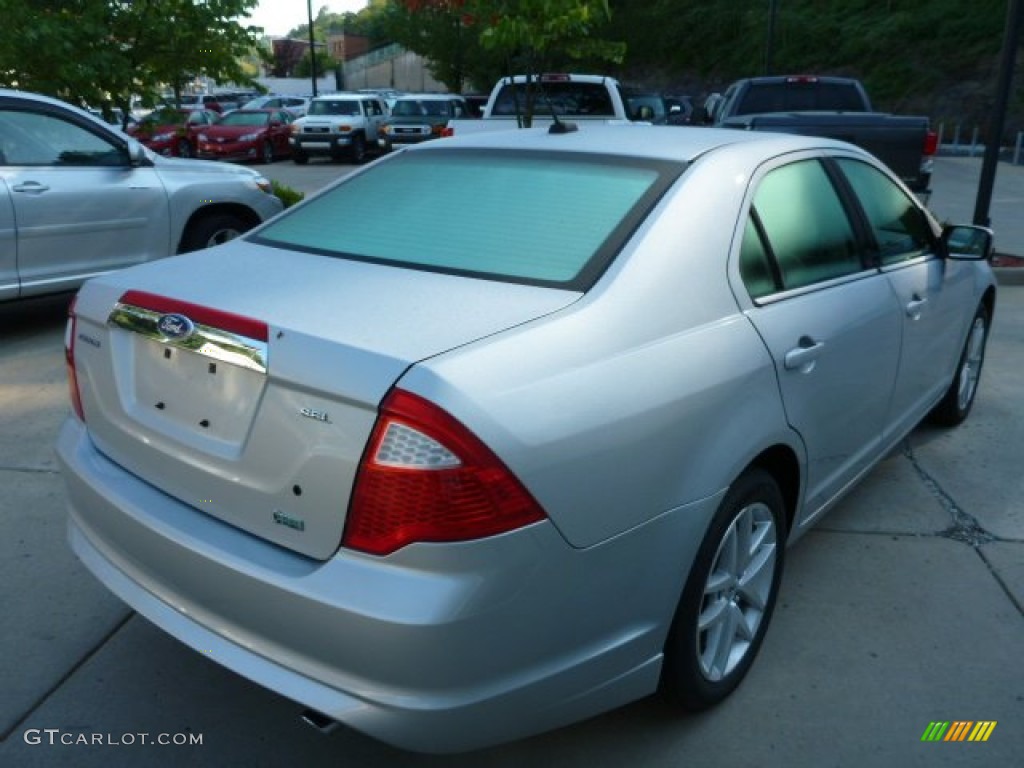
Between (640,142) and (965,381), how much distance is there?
2.80m

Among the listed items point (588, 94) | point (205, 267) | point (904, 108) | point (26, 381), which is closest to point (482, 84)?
point (904, 108)

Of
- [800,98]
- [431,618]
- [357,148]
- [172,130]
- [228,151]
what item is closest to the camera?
A: [431,618]

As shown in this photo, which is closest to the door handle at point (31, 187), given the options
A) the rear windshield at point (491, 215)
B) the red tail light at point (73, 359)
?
the rear windshield at point (491, 215)

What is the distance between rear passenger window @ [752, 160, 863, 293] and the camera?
115 inches

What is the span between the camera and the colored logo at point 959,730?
8.62 ft

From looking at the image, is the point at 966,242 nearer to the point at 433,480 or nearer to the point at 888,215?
the point at 888,215

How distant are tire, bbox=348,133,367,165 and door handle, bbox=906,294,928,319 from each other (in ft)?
70.8

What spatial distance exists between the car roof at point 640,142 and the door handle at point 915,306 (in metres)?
0.66

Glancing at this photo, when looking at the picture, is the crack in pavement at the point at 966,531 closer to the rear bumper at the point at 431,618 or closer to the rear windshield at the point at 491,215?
the rear bumper at the point at 431,618

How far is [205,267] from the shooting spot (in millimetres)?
2680

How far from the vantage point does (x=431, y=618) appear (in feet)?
6.14

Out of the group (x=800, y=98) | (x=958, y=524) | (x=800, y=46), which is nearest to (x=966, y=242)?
(x=958, y=524)

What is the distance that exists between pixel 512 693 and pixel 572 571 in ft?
0.96

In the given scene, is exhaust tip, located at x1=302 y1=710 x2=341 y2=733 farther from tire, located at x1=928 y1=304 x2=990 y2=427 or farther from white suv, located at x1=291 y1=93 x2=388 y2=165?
white suv, located at x1=291 y1=93 x2=388 y2=165
